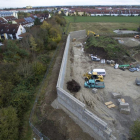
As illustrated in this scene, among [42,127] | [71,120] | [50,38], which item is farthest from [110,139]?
[50,38]

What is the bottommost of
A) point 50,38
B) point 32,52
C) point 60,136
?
point 60,136

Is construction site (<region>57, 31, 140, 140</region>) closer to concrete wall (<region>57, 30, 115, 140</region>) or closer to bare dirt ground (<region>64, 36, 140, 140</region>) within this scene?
bare dirt ground (<region>64, 36, 140, 140</region>)

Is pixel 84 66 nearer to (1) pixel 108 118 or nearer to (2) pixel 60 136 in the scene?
(1) pixel 108 118

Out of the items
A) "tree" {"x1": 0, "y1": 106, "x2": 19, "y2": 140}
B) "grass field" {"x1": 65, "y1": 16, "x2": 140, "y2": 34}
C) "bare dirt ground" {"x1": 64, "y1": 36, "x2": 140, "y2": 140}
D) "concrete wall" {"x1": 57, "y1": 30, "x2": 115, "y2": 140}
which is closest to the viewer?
"tree" {"x1": 0, "y1": 106, "x2": 19, "y2": 140}

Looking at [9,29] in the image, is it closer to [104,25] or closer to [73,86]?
[73,86]

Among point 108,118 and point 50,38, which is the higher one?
point 50,38

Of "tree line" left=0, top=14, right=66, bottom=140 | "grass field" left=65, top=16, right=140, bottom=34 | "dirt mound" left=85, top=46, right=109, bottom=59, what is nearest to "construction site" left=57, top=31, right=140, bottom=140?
"dirt mound" left=85, top=46, right=109, bottom=59
